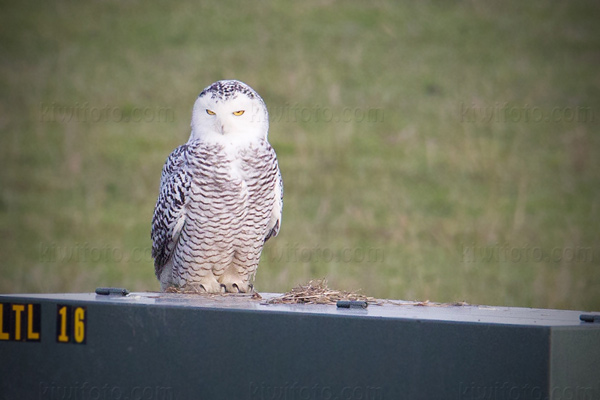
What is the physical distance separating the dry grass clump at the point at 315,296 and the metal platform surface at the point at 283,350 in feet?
0.41

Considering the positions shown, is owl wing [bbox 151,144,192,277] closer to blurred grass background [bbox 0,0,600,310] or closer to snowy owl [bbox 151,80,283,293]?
snowy owl [bbox 151,80,283,293]

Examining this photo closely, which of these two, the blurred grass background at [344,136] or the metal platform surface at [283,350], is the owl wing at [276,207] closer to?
the metal platform surface at [283,350]

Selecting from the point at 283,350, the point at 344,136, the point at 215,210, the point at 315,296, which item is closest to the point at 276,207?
the point at 215,210

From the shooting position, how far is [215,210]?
5.76 meters

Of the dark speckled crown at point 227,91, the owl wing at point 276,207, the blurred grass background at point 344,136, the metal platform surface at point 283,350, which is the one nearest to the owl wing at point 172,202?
the dark speckled crown at point 227,91

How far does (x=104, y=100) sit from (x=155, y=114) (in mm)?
1111

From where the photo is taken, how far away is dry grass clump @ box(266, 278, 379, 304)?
4.71 meters

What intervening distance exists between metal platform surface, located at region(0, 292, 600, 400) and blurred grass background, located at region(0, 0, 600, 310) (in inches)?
202

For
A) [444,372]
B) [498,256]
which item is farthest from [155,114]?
[444,372]

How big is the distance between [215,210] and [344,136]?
754 centimetres

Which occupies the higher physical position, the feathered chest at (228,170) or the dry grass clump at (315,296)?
the feathered chest at (228,170)

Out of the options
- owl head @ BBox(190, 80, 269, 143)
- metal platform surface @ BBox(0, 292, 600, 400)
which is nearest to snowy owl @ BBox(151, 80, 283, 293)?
owl head @ BBox(190, 80, 269, 143)

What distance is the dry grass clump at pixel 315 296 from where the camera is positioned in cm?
471

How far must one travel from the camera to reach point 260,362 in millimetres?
4102
